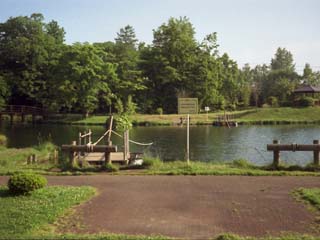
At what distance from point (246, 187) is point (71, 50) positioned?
48627 mm

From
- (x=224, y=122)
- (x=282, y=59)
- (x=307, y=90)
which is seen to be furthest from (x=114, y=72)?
(x=282, y=59)

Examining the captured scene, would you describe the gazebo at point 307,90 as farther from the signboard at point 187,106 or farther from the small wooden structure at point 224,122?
the signboard at point 187,106

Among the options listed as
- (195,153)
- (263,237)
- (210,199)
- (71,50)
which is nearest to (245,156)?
(195,153)

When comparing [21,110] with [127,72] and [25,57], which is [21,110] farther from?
[127,72]

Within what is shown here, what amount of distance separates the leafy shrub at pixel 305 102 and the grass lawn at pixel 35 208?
58.0 metres

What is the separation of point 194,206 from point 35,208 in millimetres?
3119

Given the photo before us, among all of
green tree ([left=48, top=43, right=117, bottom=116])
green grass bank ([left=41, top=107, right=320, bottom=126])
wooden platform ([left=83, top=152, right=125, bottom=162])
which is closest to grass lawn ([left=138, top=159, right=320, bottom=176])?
wooden platform ([left=83, top=152, right=125, bottom=162])

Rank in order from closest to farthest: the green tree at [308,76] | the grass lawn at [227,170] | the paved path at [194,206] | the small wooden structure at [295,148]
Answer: the paved path at [194,206] → the grass lawn at [227,170] → the small wooden structure at [295,148] → the green tree at [308,76]

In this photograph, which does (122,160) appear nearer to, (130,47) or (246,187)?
(246,187)

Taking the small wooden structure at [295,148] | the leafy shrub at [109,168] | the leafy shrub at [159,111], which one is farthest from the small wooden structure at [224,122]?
the leafy shrub at [109,168]

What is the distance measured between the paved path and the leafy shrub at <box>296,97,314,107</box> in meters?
54.2

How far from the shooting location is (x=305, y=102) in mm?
62219

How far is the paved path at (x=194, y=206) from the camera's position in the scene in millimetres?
6816

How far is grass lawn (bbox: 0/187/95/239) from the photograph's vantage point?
657cm
